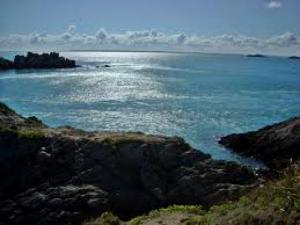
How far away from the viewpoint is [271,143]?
159 feet

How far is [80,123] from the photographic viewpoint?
62656 millimetres

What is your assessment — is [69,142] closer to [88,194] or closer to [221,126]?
[88,194]

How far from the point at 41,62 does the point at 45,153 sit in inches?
6235

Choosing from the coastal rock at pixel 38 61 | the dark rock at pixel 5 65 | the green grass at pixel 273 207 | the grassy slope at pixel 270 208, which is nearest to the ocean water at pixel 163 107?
the grassy slope at pixel 270 208

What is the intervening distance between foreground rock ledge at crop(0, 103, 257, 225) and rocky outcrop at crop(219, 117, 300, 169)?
661 inches

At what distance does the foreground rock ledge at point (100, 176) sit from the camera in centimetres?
2652

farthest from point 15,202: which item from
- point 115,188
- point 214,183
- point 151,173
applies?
point 214,183

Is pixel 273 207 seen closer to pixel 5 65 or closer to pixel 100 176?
pixel 100 176

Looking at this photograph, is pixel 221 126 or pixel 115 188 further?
pixel 221 126

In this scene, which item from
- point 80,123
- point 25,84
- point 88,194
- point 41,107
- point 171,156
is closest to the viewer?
point 88,194

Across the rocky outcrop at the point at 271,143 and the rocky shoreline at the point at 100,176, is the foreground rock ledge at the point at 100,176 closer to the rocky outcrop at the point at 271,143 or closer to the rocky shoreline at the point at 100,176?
the rocky shoreline at the point at 100,176

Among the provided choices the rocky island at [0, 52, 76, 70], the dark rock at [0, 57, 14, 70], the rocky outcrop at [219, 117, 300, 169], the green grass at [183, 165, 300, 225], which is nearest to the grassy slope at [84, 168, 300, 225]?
the green grass at [183, 165, 300, 225]

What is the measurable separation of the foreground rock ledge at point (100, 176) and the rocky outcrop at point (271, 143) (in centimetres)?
1679

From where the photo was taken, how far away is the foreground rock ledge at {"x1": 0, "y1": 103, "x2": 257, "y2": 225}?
87.0 ft
